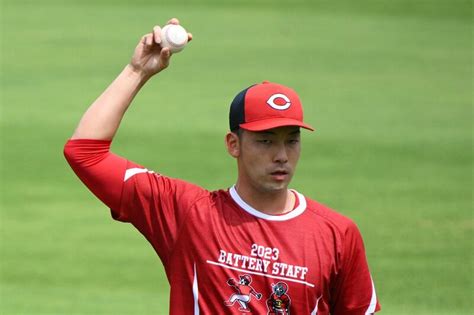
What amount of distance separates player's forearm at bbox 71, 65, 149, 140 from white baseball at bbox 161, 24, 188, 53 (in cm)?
22

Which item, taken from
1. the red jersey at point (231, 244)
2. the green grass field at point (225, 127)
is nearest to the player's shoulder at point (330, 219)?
the red jersey at point (231, 244)

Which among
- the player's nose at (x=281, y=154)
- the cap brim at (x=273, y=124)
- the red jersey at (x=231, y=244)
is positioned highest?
the cap brim at (x=273, y=124)

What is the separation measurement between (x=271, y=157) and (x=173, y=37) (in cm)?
63

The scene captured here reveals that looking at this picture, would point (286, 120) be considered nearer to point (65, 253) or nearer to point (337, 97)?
point (65, 253)

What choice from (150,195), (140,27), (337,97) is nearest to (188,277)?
(150,195)

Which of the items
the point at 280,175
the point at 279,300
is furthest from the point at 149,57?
the point at 279,300

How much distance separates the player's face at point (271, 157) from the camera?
489 cm

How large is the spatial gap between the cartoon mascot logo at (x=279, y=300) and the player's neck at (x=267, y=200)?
319 mm

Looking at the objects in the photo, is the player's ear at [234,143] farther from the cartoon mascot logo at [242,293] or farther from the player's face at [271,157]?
the cartoon mascot logo at [242,293]

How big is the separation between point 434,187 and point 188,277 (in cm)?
835

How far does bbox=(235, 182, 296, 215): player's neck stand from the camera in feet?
16.3

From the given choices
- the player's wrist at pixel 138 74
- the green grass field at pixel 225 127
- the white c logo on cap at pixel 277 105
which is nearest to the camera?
the white c logo on cap at pixel 277 105

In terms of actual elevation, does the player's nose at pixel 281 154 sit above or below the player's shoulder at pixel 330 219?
above

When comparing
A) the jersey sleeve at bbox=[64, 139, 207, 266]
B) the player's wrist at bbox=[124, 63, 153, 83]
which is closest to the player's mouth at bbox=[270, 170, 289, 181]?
the jersey sleeve at bbox=[64, 139, 207, 266]
